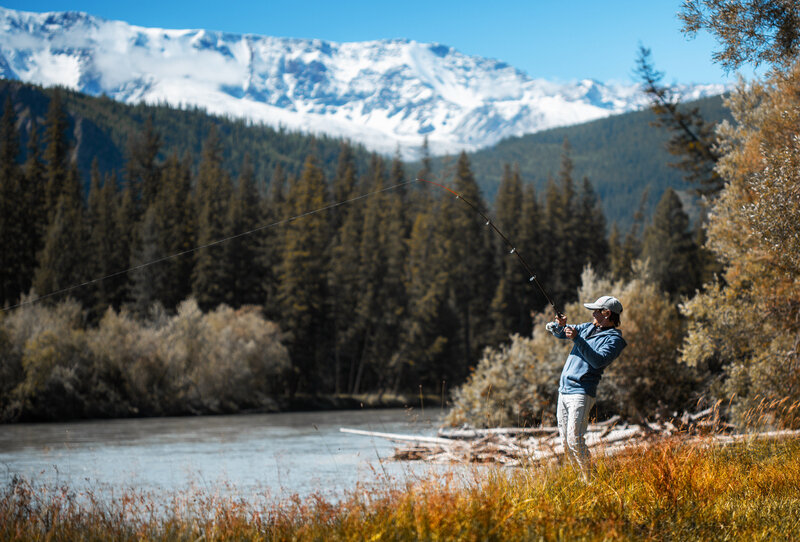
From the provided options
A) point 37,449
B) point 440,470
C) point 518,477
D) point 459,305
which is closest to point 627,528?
point 518,477

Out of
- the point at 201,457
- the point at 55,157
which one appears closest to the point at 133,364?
the point at 201,457

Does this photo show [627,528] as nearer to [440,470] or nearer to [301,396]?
[440,470]

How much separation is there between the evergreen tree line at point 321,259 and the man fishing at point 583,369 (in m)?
45.6

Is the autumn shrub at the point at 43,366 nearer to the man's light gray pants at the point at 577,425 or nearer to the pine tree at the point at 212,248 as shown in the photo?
the pine tree at the point at 212,248

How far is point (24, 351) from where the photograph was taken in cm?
3681

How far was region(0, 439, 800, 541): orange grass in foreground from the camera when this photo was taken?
20.1 feet

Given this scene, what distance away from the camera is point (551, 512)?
6461 mm

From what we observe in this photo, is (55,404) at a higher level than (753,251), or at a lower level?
lower

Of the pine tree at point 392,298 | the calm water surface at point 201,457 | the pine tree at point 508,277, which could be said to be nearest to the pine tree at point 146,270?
the pine tree at point 392,298

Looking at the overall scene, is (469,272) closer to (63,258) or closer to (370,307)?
(370,307)

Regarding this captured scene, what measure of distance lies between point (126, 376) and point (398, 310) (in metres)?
28.0

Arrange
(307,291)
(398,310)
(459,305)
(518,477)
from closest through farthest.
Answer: (518,477) < (307,291) < (398,310) < (459,305)

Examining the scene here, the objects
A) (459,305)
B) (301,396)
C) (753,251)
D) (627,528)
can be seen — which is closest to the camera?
(627,528)

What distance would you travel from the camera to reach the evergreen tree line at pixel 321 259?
60.1 metres
